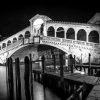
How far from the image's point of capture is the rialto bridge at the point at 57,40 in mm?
10219

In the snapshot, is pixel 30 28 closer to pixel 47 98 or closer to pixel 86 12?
pixel 86 12

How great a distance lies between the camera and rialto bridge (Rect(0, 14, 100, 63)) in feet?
33.5

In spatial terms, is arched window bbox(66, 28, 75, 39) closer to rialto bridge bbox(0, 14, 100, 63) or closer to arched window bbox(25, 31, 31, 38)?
rialto bridge bbox(0, 14, 100, 63)

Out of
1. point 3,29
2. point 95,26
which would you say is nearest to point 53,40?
point 95,26

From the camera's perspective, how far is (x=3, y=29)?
1515 cm

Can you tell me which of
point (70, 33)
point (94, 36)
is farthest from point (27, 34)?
point (94, 36)

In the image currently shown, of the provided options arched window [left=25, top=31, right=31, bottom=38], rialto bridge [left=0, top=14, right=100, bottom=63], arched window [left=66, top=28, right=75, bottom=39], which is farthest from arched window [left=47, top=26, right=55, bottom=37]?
arched window [left=25, top=31, right=31, bottom=38]

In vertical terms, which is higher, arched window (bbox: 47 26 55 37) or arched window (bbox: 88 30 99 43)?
arched window (bbox: 47 26 55 37)

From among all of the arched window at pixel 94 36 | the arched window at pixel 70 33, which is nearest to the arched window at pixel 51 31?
the arched window at pixel 70 33

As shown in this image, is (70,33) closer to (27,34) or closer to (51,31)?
(51,31)

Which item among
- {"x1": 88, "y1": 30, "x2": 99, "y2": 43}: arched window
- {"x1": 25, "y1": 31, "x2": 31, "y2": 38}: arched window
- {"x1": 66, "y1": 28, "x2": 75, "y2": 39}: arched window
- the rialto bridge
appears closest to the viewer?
the rialto bridge

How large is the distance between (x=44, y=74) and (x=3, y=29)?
984cm

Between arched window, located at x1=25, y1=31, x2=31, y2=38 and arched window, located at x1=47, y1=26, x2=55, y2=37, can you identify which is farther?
arched window, located at x1=25, y1=31, x2=31, y2=38

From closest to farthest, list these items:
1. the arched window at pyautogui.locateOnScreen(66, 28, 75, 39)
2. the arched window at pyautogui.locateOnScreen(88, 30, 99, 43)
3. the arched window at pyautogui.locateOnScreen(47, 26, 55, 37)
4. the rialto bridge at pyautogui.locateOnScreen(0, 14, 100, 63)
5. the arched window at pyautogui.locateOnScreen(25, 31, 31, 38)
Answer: the rialto bridge at pyautogui.locateOnScreen(0, 14, 100, 63) < the arched window at pyautogui.locateOnScreen(88, 30, 99, 43) < the arched window at pyautogui.locateOnScreen(66, 28, 75, 39) < the arched window at pyautogui.locateOnScreen(47, 26, 55, 37) < the arched window at pyautogui.locateOnScreen(25, 31, 31, 38)
